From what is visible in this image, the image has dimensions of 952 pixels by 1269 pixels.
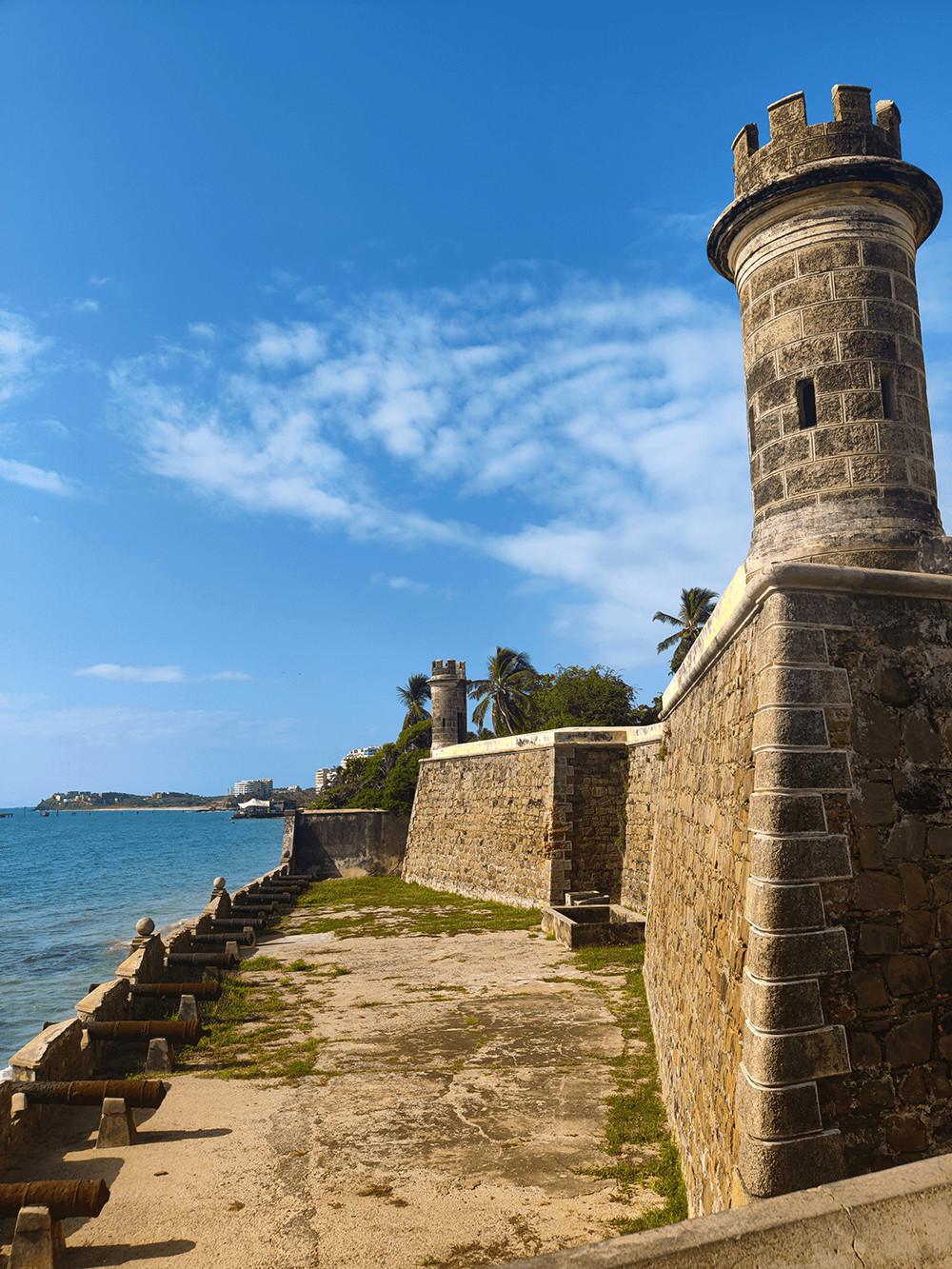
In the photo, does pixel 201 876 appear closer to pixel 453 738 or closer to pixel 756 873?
pixel 453 738

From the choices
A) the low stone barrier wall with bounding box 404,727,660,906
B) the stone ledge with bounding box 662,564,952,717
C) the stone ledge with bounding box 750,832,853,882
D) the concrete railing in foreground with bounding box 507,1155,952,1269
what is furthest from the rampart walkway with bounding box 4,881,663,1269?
the low stone barrier wall with bounding box 404,727,660,906

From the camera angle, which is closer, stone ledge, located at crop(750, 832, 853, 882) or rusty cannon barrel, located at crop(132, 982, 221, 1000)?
stone ledge, located at crop(750, 832, 853, 882)

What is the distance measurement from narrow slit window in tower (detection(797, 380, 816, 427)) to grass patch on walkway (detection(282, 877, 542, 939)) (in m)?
12.4

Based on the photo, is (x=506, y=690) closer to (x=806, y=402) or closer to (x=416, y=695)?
(x=416, y=695)

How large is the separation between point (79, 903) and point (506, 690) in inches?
940

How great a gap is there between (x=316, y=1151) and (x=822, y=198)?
831cm

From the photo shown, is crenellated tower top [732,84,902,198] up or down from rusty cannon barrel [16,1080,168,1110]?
up

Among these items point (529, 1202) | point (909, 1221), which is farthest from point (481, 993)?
point (909, 1221)

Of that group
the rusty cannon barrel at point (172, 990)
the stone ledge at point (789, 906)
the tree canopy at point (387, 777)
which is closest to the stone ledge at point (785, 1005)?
the stone ledge at point (789, 906)

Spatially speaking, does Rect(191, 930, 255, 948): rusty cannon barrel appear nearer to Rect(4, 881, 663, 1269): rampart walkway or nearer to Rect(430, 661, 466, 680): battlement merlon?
Rect(4, 881, 663, 1269): rampart walkway

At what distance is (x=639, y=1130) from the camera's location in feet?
20.7

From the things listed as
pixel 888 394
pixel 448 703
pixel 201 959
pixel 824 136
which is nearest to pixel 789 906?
pixel 888 394

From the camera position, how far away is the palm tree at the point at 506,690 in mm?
41531

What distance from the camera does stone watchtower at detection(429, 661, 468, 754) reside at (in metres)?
29.8
